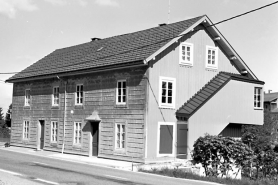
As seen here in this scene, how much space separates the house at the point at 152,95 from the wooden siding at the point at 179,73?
0.18 ft

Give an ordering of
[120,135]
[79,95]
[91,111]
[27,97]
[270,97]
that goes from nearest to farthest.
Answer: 1. [120,135]
2. [91,111]
3. [79,95]
4. [27,97]
5. [270,97]

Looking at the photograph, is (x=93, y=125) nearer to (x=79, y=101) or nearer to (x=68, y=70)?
(x=79, y=101)

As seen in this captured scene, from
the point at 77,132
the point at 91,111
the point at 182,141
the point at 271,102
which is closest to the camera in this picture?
the point at 182,141

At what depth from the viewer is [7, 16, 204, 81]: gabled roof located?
81.8ft

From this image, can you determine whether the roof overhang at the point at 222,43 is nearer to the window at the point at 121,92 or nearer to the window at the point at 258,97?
the window at the point at 258,97

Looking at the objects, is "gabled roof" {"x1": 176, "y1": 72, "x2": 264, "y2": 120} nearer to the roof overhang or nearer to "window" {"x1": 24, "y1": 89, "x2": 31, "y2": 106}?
the roof overhang

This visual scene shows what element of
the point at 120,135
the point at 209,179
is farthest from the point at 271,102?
the point at 209,179

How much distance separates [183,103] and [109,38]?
10.2m

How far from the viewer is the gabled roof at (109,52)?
2492cm

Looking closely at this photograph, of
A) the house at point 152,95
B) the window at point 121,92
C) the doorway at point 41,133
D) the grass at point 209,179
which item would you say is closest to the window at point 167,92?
the house at point 152,95

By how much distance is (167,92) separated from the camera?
24609 millimetres

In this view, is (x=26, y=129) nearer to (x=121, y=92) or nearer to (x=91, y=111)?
(x=91, y=111)

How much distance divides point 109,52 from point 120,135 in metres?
6.19

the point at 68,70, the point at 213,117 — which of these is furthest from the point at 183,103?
the point at 68,70
